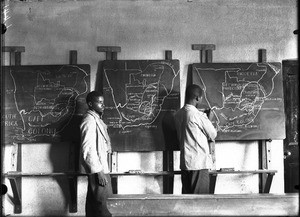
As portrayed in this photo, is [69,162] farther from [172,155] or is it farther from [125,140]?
[172,155]

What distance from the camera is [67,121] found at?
4.68 meters

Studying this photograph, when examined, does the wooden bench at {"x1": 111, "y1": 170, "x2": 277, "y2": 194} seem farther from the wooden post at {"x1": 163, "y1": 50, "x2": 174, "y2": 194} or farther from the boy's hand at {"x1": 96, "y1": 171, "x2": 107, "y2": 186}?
the boy's hand at {"x1": 96, "y1": 171, "x2": 107, "y2": 186}

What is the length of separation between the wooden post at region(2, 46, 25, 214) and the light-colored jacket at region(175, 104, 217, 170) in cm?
192

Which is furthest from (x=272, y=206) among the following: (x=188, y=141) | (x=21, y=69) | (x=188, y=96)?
(x=21, y=69)

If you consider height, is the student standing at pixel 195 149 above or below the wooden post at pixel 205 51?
below

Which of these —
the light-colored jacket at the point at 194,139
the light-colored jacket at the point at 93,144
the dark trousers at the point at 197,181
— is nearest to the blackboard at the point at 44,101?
the light-colored jacket at the point at 93,144

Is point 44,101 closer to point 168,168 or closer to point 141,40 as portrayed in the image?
point 141,40

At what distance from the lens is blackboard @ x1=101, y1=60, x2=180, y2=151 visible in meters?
4.69

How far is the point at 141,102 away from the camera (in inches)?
186

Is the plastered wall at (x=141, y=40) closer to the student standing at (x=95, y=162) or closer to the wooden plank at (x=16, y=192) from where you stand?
the wooden plank at (x=16, y=192)

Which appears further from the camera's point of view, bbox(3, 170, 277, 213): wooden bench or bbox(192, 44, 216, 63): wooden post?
bbox(192, 44, 216, 63): wooden post

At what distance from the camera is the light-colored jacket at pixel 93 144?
3893 millimetres

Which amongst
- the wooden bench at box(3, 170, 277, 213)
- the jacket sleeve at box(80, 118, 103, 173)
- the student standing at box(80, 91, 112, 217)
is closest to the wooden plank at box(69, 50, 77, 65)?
the student standing at box(80, 91, 112, 217)

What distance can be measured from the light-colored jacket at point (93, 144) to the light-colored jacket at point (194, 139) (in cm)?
83
